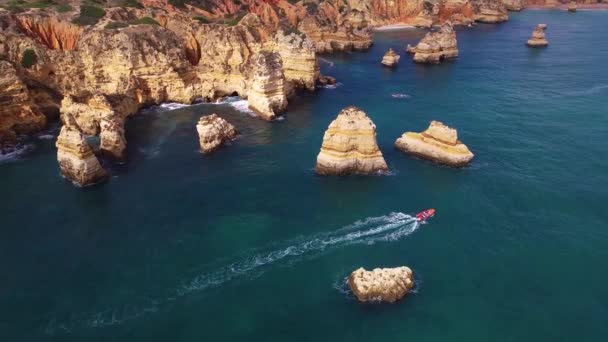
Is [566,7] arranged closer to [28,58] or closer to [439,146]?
[439,146]

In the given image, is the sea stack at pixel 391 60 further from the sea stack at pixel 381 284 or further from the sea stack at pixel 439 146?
the sea stack at pixel 381 284

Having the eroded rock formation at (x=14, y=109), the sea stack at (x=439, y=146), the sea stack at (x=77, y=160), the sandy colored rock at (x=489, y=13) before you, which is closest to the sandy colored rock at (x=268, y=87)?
the sea stack at (x=439, y=146)

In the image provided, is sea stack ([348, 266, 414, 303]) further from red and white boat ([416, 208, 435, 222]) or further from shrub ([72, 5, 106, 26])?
shrub ([72, 5, 106, 26])

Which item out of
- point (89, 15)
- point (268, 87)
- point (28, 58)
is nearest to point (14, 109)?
point (28, 58)

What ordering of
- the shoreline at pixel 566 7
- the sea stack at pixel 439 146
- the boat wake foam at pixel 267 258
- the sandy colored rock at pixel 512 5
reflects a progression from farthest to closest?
the shoreline at pixel 566 7 < the sandy colored rock at pixel 512 5 < the sea stack at pixel 439 146 < the boat wake foam at pixel 267 258

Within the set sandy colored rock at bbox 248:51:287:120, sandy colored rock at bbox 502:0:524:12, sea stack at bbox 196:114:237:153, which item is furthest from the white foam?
sandy colored rock at bbox 502:0:524:12

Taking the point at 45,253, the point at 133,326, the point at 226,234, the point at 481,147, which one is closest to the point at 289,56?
the point at 481,147

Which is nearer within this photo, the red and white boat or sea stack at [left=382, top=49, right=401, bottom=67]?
the red and white boat
